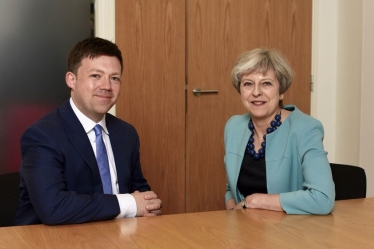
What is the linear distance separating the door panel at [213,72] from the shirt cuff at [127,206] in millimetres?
1966

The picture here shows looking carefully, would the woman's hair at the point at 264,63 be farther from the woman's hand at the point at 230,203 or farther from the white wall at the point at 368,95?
the white wall at the point at 368,95

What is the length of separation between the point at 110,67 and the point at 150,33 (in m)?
1.58

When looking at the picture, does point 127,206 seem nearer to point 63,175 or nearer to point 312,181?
point 63,175

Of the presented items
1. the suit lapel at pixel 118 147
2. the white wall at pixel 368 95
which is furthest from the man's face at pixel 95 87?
the white wall at pixel 368 95

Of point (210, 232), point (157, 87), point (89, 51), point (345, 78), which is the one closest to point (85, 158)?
point (89, 51)

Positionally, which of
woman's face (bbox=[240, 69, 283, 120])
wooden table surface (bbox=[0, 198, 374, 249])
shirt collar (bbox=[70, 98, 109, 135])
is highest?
woman's face (bbox=[240, 69, 283, 120])

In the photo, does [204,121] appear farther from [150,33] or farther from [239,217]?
[239,217]

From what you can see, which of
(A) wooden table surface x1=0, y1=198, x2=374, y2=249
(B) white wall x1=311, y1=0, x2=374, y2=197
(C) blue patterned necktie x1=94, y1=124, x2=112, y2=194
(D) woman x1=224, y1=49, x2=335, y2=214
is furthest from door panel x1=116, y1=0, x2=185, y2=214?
(A) wooden table surface x1=0, y1=198, x2=374, y2=249

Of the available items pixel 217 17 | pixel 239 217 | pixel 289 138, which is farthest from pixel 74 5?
pixel 239 217

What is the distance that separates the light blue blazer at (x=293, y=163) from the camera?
212cm

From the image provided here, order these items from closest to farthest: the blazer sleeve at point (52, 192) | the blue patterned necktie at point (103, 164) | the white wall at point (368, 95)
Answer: the blazer sleeve at point (52, 192), the blue patterned necktie at point (103, 164), the white wall at point (368, 95)

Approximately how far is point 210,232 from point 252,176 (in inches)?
28.0

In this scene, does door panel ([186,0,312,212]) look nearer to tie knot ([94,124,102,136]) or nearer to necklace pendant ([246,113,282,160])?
necklace pendant ([246,113,282,160])

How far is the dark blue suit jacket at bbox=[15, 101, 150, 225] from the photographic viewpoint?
76.8 inches
